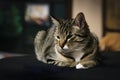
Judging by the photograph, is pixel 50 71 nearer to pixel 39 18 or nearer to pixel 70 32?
pixel 70 32

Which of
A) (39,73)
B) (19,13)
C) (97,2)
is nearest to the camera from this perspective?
(39,73)

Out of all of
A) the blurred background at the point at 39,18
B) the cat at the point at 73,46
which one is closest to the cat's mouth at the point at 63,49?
the cat at the point at 73,46

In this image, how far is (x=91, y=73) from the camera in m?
0.85

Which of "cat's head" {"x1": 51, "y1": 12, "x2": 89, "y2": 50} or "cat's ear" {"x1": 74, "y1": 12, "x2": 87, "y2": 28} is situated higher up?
"cat's ear" {"x1": 74, "y1": 12, "x2": 87, "y2": 28}

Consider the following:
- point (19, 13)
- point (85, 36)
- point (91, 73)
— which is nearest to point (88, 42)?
point (85, 36)

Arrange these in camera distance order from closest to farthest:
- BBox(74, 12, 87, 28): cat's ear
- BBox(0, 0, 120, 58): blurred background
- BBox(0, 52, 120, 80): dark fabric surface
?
BBox(0, 52, 120, 80): dark fabric surface, BBox(74, 12, 87, 28): cat's ear, BBox(0, 0, 120, 58): blurred background

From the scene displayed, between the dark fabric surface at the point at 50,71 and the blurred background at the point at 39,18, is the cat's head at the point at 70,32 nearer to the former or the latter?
the dark fabric surface at the point at 50,71

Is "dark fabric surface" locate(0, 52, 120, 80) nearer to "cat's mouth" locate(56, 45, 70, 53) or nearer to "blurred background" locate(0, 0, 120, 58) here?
"cat's mouth" locate(56, 45, 70, 53)

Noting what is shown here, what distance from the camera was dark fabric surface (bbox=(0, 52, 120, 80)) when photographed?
31.1 inches

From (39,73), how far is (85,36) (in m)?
0.20

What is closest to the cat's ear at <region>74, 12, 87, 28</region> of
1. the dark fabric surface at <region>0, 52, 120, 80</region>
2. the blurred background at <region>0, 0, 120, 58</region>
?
the dark fabric surface at <region>0, 52, 120, 80</region>

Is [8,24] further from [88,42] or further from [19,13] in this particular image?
[88,42]

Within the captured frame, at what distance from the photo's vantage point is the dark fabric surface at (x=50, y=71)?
791 millimetres

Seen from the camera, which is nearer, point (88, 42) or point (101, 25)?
point (88, 42)
